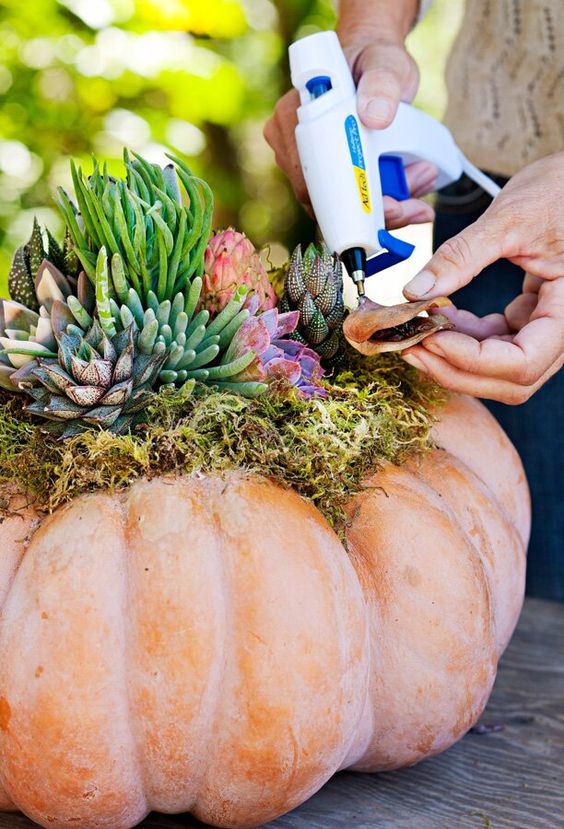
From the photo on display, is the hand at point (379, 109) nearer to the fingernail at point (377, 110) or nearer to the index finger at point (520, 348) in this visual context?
the fingernail at point (377, 110)

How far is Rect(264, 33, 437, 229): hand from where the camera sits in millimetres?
1002

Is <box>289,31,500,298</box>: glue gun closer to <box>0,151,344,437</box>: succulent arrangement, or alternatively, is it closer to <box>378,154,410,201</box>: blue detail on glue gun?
<box>378,154,410,201</box>: blue detail on glue gun

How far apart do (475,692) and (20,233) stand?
230 centimetres

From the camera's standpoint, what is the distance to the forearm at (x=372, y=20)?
1.23 meters

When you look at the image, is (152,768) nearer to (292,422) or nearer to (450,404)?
(292,422)

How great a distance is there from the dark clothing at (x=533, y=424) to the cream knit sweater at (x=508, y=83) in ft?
0.30

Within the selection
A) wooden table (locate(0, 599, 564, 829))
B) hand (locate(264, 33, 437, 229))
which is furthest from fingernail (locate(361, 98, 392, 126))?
wooden table (locate(0, 599, 564, 829))

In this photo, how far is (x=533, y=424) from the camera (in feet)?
4.90

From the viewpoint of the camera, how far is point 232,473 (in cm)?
76

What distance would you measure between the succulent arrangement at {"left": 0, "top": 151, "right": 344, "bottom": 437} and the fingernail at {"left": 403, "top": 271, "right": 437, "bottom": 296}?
116 mm

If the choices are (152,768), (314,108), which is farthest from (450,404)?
(152,768)

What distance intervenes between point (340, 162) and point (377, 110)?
3.0 inches

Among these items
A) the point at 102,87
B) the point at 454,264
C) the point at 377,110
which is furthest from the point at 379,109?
the point at 102,87

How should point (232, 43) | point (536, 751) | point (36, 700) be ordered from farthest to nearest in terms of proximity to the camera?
point (232, 43)
point (536, 751)
point (36, 700)
